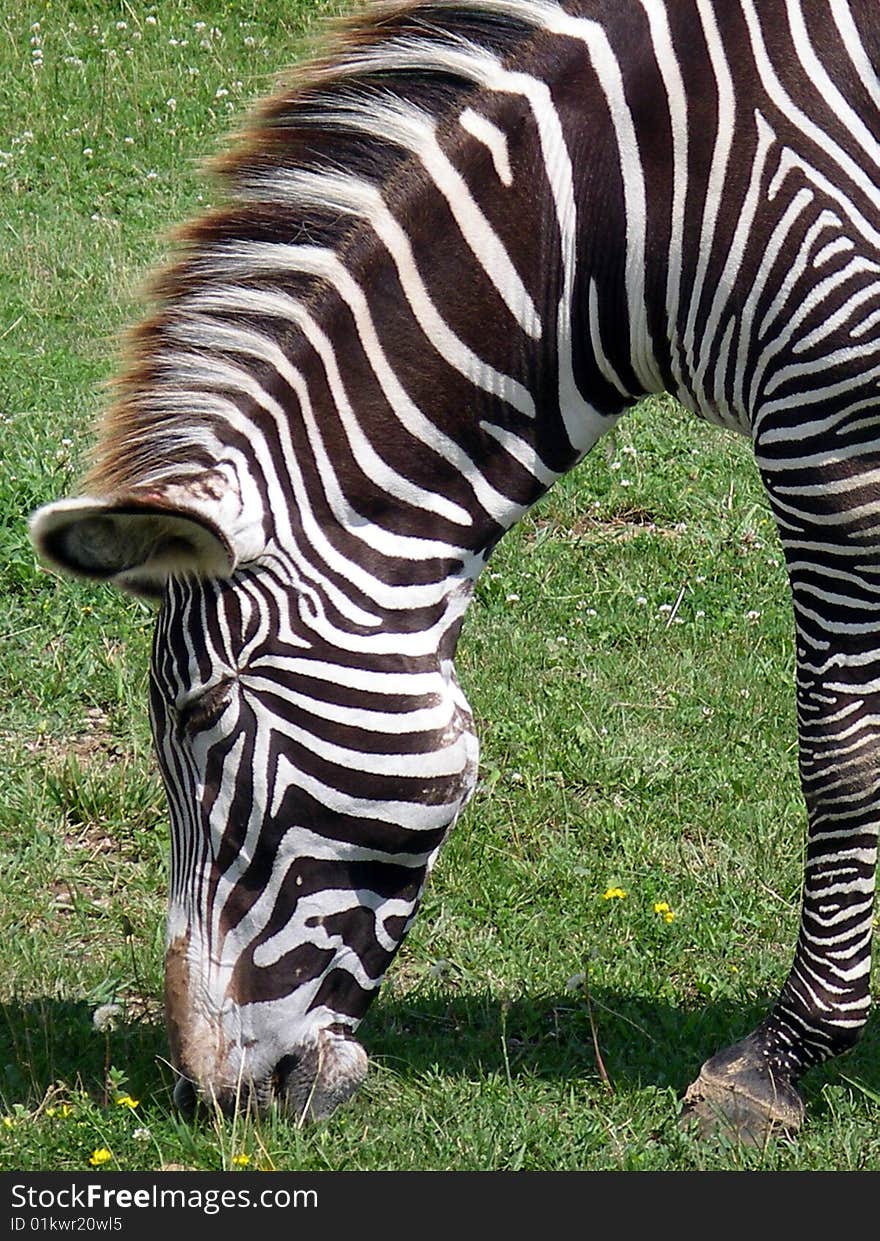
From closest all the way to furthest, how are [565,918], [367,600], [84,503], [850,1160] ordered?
[84,503], [367,600], [850,1160], [565,918]

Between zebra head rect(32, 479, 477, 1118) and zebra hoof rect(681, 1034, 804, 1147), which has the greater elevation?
zebra head rect(32, 479, 477, 1118)

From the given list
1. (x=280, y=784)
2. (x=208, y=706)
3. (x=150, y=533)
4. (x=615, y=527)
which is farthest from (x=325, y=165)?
(x=615, y=527)

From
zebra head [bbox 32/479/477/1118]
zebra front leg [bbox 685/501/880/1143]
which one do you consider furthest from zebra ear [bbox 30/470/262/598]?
zebra front leg [bbox 685/501/880/1143]

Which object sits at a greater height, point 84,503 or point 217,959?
point 84,503

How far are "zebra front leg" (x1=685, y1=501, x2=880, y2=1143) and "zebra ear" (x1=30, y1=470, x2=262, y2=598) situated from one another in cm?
133

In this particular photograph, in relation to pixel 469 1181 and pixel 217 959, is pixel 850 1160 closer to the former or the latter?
pixel 469 1181

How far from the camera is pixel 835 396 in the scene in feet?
11.6

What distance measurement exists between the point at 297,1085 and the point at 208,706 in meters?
0.96

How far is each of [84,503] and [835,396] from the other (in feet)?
5.33

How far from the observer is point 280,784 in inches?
139

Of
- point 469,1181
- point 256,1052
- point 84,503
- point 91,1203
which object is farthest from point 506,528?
point 91,1203

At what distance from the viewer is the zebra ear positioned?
3.09 meters

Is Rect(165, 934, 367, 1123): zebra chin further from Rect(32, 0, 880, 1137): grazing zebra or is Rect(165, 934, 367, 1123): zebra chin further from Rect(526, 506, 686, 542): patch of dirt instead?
Rect(526, 506, 686, 542): patch of dirt

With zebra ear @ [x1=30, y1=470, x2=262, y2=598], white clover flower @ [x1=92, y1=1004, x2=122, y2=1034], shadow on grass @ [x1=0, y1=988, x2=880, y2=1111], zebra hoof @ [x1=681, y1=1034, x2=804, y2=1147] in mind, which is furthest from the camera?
white clover flower @ [x1=92, y1=1004, x2=122, y2=1034]
